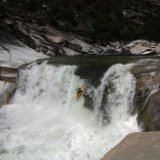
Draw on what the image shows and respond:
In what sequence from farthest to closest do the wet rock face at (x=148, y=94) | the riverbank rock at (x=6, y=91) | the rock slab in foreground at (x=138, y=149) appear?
1. the riverbank rock at (x=6, y=91)
2. the wet rock face at (x=148, y=94)
3. the rock slab in foreground at (x=138, y=149)

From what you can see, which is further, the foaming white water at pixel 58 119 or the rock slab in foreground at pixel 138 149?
the foaming white water at pixel 58 119

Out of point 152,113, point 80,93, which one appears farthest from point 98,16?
point 152,113

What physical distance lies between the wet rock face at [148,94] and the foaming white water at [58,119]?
233 mm

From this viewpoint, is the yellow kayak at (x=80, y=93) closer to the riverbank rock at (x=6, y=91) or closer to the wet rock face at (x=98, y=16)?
the riverbank rock at (x=6, y=91)

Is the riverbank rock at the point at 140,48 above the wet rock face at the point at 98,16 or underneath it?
underneath

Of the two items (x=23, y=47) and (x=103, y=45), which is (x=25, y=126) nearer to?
(x=23, y=47)

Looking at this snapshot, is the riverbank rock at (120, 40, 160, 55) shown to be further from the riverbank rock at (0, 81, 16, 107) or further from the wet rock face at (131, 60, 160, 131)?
the wet rock face at (131, 60, 160, 131)

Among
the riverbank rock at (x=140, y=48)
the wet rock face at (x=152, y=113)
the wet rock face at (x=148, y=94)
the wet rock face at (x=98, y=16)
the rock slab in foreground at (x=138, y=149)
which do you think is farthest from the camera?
the wet rock face at (x=98, y=16)

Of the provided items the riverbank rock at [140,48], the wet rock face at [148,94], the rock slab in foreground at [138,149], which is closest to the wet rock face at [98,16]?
the riverbank rock at [140,48]

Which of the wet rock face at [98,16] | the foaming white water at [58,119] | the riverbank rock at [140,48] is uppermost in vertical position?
the wet rock face at [98,16]

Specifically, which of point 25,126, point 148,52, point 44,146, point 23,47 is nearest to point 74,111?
point 25,126

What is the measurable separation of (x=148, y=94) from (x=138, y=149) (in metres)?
3.76

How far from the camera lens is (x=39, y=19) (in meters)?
18.0

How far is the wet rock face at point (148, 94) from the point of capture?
757cm
